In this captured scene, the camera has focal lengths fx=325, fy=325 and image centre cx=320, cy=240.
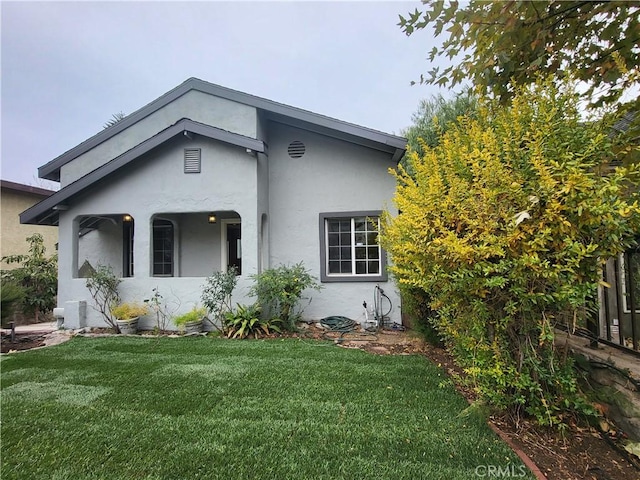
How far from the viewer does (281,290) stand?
7.50m

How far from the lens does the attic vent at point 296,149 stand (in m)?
8.93

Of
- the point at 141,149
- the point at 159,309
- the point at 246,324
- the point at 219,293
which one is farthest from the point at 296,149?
the point at 159,309

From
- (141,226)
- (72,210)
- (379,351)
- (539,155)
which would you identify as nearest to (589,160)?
(539,155)

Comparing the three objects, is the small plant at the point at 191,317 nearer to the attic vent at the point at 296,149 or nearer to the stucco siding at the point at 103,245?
the stucco siding at the point at 103,245

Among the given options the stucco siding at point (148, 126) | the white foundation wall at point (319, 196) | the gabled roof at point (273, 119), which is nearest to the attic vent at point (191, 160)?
the stucco siding at point (148, 126)

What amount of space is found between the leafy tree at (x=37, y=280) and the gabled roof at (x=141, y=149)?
2.58 m

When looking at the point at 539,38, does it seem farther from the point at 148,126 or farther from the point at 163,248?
the point at 163,248

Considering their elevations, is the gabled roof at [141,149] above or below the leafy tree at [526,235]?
above

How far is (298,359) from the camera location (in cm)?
549

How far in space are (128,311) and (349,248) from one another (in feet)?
18.7

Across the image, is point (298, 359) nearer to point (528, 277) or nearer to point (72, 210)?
point (528, 277)

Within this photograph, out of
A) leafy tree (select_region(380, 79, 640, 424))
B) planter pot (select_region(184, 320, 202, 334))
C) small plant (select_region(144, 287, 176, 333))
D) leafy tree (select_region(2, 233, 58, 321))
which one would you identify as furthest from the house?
leafy tree (select_region(380, 79, 640, 424))

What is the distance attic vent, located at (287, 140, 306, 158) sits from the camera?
29.3 feet

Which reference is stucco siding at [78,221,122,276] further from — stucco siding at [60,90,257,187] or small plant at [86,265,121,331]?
small plant at [86,265,121,331]
